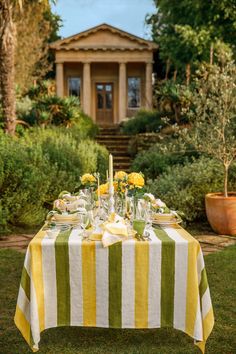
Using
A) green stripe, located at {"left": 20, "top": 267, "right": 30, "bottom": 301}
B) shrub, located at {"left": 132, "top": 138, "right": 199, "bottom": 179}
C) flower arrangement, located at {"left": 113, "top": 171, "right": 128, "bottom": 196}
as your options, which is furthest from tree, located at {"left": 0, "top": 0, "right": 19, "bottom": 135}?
green stripe, located at {"left": 20, "top": 267, "right": 30, "bottom": 301}

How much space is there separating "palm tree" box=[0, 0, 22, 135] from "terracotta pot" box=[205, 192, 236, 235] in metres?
6.90

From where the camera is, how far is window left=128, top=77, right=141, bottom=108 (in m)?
29.6

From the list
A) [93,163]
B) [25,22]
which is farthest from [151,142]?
[25,22]

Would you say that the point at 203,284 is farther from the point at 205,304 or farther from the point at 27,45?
the point at 27,45

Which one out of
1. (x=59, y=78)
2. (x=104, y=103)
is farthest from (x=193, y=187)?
(x=104, y=103)

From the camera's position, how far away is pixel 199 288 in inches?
144

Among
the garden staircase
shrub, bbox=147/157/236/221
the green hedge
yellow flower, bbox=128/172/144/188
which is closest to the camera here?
yellow flower, bbox=128/172/144/188

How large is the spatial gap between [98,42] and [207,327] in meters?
26.1

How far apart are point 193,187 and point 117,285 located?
18.6 feet

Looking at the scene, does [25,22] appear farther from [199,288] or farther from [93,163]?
[199,288]

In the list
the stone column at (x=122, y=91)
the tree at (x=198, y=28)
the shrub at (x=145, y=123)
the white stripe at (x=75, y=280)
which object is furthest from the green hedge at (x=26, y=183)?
the stone column at (x=122, y=91)

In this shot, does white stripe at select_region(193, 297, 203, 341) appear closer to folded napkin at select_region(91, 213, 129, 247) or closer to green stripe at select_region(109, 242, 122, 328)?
green stripe at select_region(109, 242, 122, 328)

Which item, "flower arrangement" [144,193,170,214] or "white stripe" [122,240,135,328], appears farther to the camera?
"flower arrangement" [144,193,170,214]

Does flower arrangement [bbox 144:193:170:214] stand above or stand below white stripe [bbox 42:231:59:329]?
above
